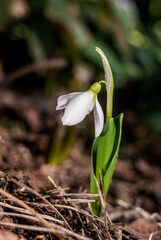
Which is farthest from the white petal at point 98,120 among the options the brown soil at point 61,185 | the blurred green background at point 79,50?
the blurred green background at point 79,50

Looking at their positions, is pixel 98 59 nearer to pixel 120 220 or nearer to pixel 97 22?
pixel 97 22

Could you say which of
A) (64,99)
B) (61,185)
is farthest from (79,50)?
(64,99)

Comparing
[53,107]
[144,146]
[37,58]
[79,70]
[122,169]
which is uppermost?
[37,58]

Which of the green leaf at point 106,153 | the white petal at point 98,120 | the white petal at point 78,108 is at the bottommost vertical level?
the green leaf at point 106,153

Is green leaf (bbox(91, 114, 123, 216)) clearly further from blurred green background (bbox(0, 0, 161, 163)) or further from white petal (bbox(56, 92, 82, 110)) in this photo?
blurred green background (bbox(0, 0, 161, 163))

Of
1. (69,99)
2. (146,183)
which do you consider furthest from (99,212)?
(146,183)

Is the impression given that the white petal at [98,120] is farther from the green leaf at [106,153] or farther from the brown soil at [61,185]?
the brown soil at [61,185]

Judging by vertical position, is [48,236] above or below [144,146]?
above
